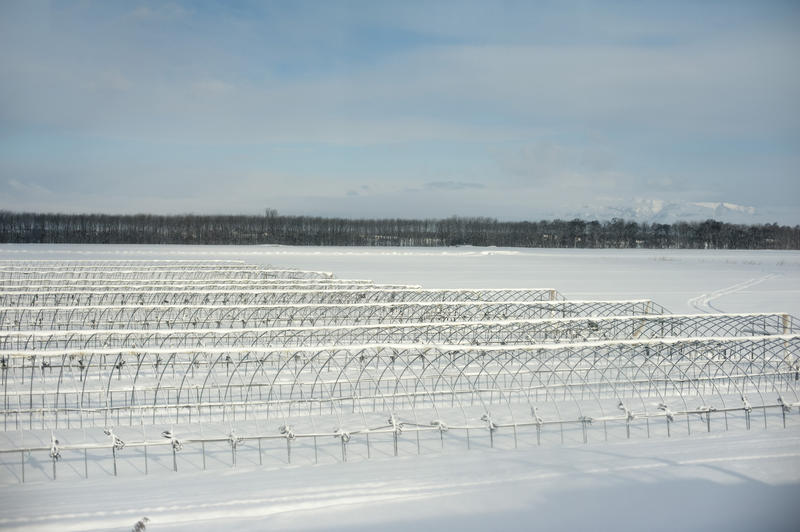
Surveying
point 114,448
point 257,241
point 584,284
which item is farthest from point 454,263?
point 257,241

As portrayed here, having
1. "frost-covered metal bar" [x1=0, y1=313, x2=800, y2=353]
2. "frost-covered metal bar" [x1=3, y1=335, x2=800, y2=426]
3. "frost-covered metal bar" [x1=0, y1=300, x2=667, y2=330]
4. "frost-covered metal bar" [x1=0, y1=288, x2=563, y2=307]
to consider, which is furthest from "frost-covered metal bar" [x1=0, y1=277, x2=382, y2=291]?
"frost-covered metal bar" [x1=3, y1=335, x2=800, y2=426]

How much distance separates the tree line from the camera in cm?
11500

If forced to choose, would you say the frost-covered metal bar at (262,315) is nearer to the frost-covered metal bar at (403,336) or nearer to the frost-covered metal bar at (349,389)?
the frost-covered metal bar at (403,336)

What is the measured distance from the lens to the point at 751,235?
395ft

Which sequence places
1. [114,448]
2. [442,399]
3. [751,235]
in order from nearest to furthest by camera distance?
1. [114,448]
2. [442,399]
3. [751,235]

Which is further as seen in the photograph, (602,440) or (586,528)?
(602,440)

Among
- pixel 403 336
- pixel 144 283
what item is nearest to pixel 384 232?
pixel 144 283

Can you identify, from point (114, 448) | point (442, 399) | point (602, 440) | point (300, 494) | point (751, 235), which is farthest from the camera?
point (751, 235)

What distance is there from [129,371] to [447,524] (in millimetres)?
11602

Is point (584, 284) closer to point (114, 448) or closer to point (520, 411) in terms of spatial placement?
point (520, 411)

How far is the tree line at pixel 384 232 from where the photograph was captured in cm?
11500

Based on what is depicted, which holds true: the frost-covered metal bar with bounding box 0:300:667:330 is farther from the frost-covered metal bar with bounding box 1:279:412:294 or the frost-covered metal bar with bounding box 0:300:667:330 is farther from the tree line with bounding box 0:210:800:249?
the tree line with bounding box 0:210:800:249

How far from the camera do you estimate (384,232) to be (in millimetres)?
125938

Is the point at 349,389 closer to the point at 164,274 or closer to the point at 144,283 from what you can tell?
the point at 144,283
